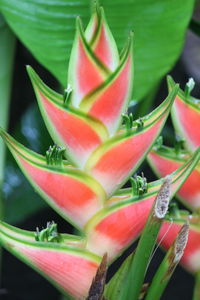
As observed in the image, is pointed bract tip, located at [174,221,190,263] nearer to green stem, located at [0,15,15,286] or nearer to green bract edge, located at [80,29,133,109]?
green bract edge, located at [80,29,133,109]

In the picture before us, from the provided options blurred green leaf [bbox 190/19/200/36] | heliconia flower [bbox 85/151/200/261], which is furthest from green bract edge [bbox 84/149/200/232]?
blurred green leaf [bbox 190/19/200/36]

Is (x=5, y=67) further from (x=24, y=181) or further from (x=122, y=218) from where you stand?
(x=122, y=218)

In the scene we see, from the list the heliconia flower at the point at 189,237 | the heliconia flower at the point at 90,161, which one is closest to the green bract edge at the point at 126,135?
the heliconia flower at the point at 90,161

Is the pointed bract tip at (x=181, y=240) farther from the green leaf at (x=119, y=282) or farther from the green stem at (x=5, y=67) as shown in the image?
the green stem at (x=5, y=67)

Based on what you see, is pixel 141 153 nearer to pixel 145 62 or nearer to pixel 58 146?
pixel 58 146

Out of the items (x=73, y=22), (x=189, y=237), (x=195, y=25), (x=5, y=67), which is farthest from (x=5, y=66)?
(x=189, y=237)

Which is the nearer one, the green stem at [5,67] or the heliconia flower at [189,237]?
the heliconia flower at [189,237]
